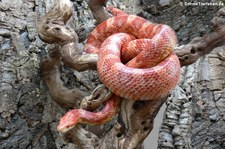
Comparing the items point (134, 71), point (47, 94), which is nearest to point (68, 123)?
point (134, 71)

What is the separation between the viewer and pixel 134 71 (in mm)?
1938

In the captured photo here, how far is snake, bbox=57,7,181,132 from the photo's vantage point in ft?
6.23

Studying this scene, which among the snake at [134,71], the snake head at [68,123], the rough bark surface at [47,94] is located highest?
the snake at [134,71]

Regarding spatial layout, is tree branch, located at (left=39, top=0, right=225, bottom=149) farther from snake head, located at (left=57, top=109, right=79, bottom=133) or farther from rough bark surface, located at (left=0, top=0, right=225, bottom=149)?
rough bark surface, located at (left=0, top=0, right=225, bottom=149)

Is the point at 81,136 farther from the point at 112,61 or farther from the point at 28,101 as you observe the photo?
the point at 28,101

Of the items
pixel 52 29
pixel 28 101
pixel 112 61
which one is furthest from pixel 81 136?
pixel 28 101

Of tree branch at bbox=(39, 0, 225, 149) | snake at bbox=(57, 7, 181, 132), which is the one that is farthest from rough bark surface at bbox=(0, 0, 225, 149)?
snake at bbox=(57, 7, 181, 132)

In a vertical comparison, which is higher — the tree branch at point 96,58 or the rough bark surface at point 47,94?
the tree branch at point 96,58

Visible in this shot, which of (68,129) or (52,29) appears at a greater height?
(52,29)

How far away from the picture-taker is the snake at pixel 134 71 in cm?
190

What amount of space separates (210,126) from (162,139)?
14.4 inches

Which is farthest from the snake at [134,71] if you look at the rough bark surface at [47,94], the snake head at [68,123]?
the rough bark surface at [47,94]

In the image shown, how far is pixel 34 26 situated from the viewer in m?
2.77

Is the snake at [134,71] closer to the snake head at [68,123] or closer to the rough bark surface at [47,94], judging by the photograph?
the snake head at [68,123]
